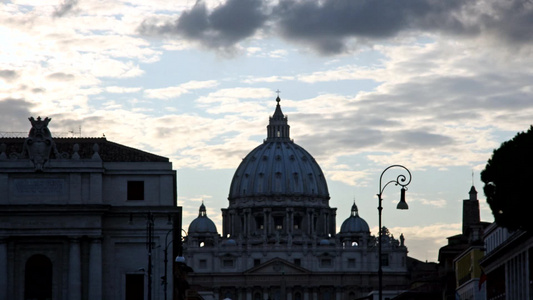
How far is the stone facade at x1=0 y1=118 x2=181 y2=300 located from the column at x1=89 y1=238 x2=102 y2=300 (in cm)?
5

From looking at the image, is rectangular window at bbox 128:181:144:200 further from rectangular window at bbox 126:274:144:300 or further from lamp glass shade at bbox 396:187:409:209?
lamp glass shade at bbox 396:187:409:209

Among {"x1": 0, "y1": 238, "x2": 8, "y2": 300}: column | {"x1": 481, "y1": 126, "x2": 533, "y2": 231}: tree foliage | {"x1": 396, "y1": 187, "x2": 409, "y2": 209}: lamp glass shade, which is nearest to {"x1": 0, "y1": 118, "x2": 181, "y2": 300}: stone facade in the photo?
{"x1": 0, "y1": 238, "x2": 8, "y2": 300}: column

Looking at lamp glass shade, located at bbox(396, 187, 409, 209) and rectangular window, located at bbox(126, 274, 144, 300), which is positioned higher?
lamp glass shade, located at bbox(396, 187, 409, 209)

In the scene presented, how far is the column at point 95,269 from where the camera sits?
8338 centimetres

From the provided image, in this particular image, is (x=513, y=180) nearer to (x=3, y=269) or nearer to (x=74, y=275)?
(x=74, y=275)

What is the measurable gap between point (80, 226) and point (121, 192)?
9.42 ft

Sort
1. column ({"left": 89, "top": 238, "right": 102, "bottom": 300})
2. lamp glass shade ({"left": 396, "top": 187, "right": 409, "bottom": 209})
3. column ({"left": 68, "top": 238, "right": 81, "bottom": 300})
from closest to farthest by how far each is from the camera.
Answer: lamp glass shade ({"left": 396, "top": 187, "right": 409, "bottom": 209}) < column ({"left": 68, "top": 238, "right": 81, "bottom": 300}) < column ({"left": 89, "top": 238, "right": 102, "bottom": 300})

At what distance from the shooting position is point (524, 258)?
70.2 meters

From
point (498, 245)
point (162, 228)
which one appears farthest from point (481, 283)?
point (162, 228)

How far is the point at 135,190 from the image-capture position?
85.9 metres

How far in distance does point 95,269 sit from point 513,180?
28.3 meters

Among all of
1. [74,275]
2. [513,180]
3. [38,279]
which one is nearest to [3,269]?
[38,279]

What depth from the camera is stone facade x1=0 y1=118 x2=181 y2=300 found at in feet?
275

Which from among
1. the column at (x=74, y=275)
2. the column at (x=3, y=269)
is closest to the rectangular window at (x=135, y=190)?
the column at (x=74, y=275)
